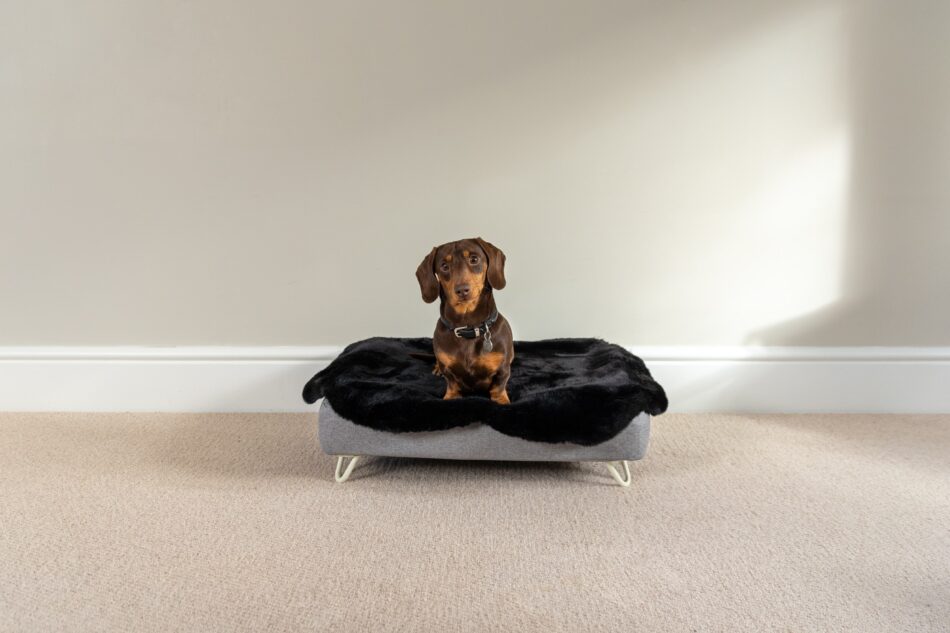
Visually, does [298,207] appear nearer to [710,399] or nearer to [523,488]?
[523,488]

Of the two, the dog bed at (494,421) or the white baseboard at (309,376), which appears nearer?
the dog bed at (494,421)

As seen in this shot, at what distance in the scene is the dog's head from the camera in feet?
6.68

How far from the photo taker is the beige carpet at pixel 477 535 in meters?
1.51

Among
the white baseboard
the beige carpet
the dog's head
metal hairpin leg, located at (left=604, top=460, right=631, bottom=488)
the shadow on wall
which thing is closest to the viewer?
the beige carpet

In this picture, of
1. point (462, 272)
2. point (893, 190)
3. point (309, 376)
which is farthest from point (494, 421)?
point (893, 190)

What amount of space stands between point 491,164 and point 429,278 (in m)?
0.71

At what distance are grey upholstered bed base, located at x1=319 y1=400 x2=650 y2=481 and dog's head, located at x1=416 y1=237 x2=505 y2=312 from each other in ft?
1.11

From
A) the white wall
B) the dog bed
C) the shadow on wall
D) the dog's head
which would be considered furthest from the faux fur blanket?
the shadow on wall

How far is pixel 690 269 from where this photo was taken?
107 inches

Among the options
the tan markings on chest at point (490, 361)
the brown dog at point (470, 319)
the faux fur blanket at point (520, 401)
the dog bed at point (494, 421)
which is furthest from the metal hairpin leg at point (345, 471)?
the tan markings on chest at point (490, 361)

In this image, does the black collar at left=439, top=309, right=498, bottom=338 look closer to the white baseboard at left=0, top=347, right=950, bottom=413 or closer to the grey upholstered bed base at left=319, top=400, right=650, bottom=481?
the grey upholstered bed base at left=319, top=400, right=650, bottom=481

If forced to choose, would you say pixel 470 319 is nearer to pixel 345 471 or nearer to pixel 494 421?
pixel 494 421

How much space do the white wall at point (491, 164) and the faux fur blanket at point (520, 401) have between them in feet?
1.48

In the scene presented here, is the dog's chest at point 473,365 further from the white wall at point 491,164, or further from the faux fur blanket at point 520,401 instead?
the white wall at point 491,164
